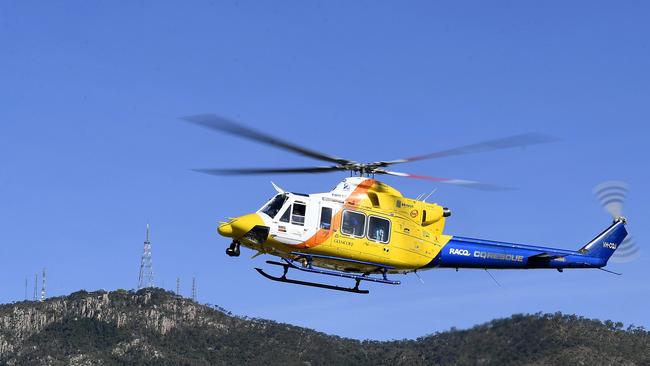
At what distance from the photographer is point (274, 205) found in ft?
175

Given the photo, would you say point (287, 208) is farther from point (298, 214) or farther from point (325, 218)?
point (325, 218)

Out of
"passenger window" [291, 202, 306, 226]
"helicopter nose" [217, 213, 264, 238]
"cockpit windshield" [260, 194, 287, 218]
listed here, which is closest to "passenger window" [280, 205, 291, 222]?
"passenger window" [291, 202, 306, 226]

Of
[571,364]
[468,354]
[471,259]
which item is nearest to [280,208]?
[471,259]

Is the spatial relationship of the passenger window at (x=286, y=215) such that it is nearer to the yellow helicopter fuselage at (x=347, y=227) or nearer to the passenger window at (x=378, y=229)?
the yellow helicopter fuselage at (x=347, y=227)

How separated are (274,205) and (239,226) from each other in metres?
2.09

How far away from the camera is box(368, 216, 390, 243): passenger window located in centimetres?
5397

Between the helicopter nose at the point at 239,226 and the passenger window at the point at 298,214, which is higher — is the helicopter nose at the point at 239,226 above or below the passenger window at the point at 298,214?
below

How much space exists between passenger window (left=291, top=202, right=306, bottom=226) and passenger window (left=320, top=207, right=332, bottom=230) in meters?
0.82

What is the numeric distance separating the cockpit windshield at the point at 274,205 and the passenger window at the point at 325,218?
177cm

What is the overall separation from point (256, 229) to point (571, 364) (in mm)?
131598

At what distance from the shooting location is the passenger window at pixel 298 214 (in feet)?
173

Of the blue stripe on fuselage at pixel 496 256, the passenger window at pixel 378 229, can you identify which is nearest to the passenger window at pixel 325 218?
the passenger window at pixel 378 229

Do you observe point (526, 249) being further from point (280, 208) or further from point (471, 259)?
point (280, 208)

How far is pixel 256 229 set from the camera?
171 ft
